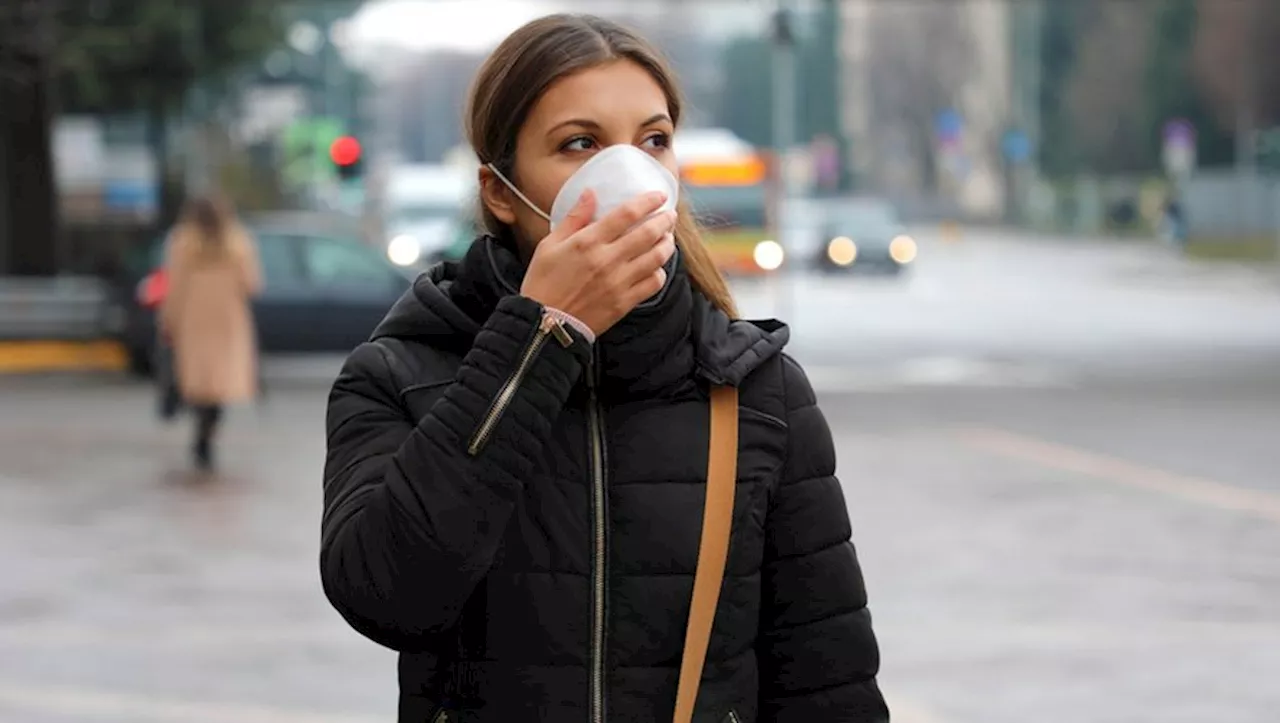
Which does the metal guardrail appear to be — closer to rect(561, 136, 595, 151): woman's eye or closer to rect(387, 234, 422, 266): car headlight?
rect(387, 234, 422, 266): car headlight

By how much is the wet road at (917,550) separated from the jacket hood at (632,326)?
4.67 metres

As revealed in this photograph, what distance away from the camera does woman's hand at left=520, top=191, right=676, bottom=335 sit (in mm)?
2402

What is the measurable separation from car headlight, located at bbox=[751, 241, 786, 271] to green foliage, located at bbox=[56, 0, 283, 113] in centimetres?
1027

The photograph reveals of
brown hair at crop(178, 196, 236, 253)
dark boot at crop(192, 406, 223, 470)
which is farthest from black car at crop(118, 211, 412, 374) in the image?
dark boot at crop(192, 406, 223, 470)

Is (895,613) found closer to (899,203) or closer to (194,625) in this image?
(194,625)

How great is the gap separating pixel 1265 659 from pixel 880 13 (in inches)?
4031

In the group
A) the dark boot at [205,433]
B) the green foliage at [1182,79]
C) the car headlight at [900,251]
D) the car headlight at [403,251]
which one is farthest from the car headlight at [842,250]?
the dark boot at [205,433]

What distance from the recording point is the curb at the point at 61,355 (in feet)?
78.4

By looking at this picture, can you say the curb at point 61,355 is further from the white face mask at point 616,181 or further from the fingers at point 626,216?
the fingers at point 626,216

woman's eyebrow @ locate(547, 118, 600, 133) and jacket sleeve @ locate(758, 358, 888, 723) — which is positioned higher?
woman's eyebrow @ locate(547, 118, 600, 133)

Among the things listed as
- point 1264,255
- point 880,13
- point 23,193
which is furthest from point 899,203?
point 23,193

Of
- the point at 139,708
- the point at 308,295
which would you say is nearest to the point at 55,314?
the point at 308,295

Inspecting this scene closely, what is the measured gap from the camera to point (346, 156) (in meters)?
34.7

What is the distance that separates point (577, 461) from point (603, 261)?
0.86ft
